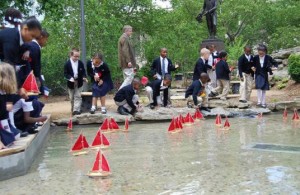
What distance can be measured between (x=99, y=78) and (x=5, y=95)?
18.0ft

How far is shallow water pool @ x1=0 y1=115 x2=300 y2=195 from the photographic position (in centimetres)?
470

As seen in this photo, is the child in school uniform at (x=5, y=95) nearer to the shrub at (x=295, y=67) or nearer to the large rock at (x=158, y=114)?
the large rock at (x=158, y=114)

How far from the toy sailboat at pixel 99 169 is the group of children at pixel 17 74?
3.60 ft

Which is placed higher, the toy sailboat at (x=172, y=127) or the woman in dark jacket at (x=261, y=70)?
the woman in dark jacket at (x=261, y=70)

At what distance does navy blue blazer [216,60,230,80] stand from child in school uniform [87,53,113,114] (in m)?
3.51

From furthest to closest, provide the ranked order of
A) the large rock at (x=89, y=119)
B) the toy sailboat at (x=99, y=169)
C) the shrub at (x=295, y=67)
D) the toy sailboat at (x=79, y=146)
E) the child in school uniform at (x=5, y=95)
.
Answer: the shrub at (x=295, y=67) < the large rock at (x=89, y=119) < the toy sailboat at (x=79, y=146) < the child in school uniform at (x=5, y=95) < the toy sailboat at (x=99, y=169)

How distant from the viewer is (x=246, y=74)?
1314 centimetres

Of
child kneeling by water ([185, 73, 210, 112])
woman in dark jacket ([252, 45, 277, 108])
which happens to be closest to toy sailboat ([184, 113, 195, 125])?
child kneeling by water ([185, 73, 210, 112])

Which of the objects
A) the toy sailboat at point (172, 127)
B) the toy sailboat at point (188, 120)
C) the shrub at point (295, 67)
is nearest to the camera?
the toy sailboat at point (172, 127)

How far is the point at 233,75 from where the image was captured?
20.3 meters

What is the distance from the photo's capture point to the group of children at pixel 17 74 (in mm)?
5570

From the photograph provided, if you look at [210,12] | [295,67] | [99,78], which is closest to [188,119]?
[99,78]

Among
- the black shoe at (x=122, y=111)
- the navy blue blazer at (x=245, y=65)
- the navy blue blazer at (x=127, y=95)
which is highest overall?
the navy blue blazer at (x=245, y=65)

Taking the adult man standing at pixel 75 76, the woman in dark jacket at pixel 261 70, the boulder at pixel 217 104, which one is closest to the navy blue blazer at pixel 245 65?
the woman in dark jacket at pixel 261 70
